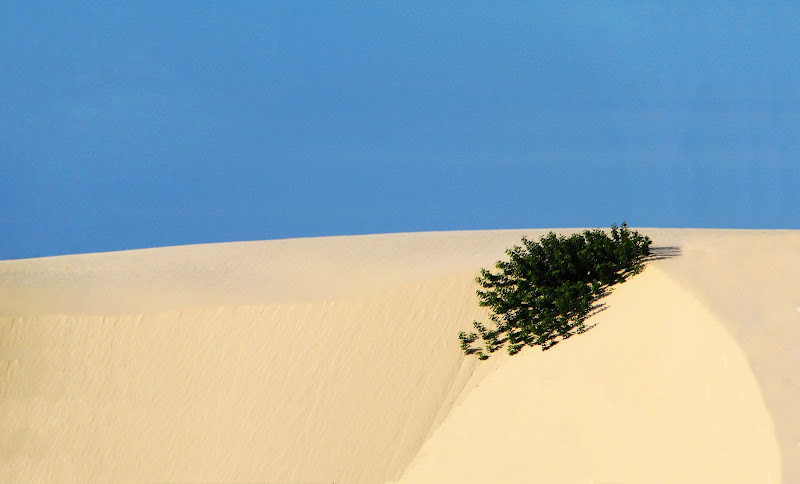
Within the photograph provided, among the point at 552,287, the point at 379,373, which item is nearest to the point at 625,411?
the point at 552,287

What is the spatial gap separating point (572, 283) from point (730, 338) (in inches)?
165

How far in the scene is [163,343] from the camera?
19.1 meters

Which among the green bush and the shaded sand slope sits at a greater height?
the green bush

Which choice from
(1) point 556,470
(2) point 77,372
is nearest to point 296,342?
(2) point 77,372

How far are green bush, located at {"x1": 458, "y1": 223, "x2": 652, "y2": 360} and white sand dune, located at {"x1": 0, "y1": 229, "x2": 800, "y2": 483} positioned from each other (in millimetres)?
407

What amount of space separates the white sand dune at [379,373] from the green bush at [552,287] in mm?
407

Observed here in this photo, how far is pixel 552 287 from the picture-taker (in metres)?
14.8

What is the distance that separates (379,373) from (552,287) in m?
4.29

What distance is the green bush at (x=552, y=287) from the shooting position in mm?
14039

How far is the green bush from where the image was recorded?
553 inches

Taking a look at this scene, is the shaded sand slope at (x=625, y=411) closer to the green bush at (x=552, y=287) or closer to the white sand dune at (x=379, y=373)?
the white sand dune at (x=379, y=373)

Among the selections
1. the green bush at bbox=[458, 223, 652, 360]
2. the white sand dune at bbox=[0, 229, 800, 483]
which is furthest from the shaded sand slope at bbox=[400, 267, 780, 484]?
the green bush at bbox=[458, 223, 652, 360]

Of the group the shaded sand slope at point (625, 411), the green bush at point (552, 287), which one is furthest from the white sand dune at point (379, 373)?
the green bush at point (552, 287)

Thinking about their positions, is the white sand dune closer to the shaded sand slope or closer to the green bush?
the shaded sand slope
